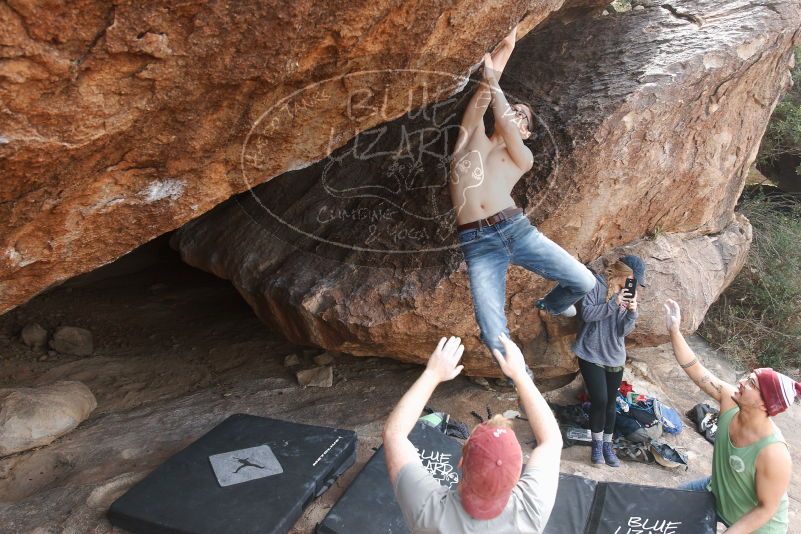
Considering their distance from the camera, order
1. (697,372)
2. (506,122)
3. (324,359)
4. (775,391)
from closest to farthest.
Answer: (775,391)
(506,122)
(697,372)
(324,359)

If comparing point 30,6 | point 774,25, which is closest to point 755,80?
point 774,25

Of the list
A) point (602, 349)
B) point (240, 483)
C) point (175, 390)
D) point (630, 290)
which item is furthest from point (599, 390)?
point (175, 390)

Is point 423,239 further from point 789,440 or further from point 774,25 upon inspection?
point 789,440

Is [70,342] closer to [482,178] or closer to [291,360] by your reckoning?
[291,360]

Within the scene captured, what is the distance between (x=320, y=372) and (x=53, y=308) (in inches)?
111

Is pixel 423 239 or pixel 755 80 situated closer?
pixel 423 239

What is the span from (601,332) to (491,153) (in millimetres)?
1466

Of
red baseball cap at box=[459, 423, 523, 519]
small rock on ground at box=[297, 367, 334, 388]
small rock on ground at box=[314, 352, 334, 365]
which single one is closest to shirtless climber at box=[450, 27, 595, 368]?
red baseball cap at box=[459, 423, 523, 519]

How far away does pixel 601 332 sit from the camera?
4016 mm

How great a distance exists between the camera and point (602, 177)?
4078 mm

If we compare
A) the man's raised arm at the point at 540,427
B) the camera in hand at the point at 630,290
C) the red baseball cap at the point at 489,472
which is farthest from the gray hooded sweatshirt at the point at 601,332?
the red baseball cap at the point at 489,472

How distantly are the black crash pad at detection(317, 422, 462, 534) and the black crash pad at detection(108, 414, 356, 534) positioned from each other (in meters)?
0.17

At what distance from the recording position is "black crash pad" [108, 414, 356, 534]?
2.97m

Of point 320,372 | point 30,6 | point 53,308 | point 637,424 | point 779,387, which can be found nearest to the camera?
point 30,6
